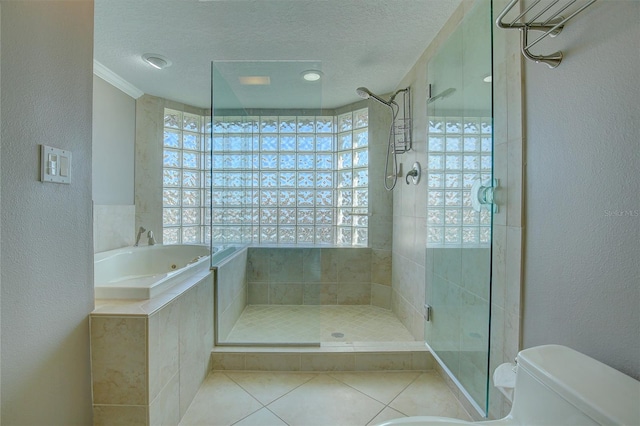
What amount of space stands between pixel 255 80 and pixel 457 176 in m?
1.88

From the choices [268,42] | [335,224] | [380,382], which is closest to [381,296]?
[335,224]

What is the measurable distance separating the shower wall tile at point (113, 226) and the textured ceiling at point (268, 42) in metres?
1.24

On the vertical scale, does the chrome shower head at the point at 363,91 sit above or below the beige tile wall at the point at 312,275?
above

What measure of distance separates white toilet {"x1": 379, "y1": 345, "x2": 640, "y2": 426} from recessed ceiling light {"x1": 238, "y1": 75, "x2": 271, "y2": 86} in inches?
99.6

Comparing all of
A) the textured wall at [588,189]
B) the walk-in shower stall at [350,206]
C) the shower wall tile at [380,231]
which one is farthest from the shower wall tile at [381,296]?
the textured wall at [588,189]

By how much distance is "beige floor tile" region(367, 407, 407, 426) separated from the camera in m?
1.46

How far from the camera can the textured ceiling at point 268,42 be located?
1.67 meters

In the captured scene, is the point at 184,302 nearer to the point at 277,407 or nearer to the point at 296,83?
the point at 277,407

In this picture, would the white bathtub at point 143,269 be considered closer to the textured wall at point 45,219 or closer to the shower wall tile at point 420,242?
the textured wall at point 45,219

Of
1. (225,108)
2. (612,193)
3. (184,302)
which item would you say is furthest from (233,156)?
(612,193)

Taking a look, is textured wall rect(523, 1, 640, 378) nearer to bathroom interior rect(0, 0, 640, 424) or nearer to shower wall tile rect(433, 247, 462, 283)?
bathroom interior rect(0, 0, 640, 424)

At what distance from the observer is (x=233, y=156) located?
2664 mm

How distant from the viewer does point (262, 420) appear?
146cm

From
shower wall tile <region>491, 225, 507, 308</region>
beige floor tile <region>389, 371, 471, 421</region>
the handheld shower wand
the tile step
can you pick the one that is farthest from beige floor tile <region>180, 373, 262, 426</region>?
the handheld shower wand
